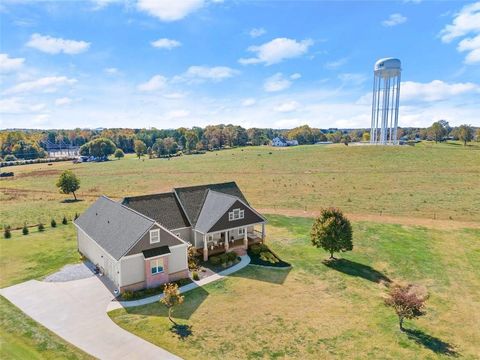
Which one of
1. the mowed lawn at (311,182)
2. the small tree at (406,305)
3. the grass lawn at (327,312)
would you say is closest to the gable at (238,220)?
the grass lawn at (327,312)

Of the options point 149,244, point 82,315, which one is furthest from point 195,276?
point 82,315

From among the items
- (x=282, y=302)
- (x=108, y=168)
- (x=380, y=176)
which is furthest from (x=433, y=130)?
(x=282, y=302)

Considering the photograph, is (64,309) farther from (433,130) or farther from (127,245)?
(433,130)

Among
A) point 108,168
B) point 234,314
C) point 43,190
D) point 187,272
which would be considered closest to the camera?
point 234,314

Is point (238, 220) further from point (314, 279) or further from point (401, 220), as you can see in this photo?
point (401, 220)

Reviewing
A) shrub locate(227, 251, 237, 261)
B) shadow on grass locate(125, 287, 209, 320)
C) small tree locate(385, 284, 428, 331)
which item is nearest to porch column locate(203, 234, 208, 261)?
shrub locate(227, 251, 237, 261)

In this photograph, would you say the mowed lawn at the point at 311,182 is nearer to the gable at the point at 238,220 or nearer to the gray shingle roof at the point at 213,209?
the gable at the point at 238,220

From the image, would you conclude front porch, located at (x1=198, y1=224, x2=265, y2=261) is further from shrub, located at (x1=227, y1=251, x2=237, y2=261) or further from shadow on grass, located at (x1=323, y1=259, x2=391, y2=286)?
shadow on grass, located at (x1=323, y1=259, x2=391, y2=286)
